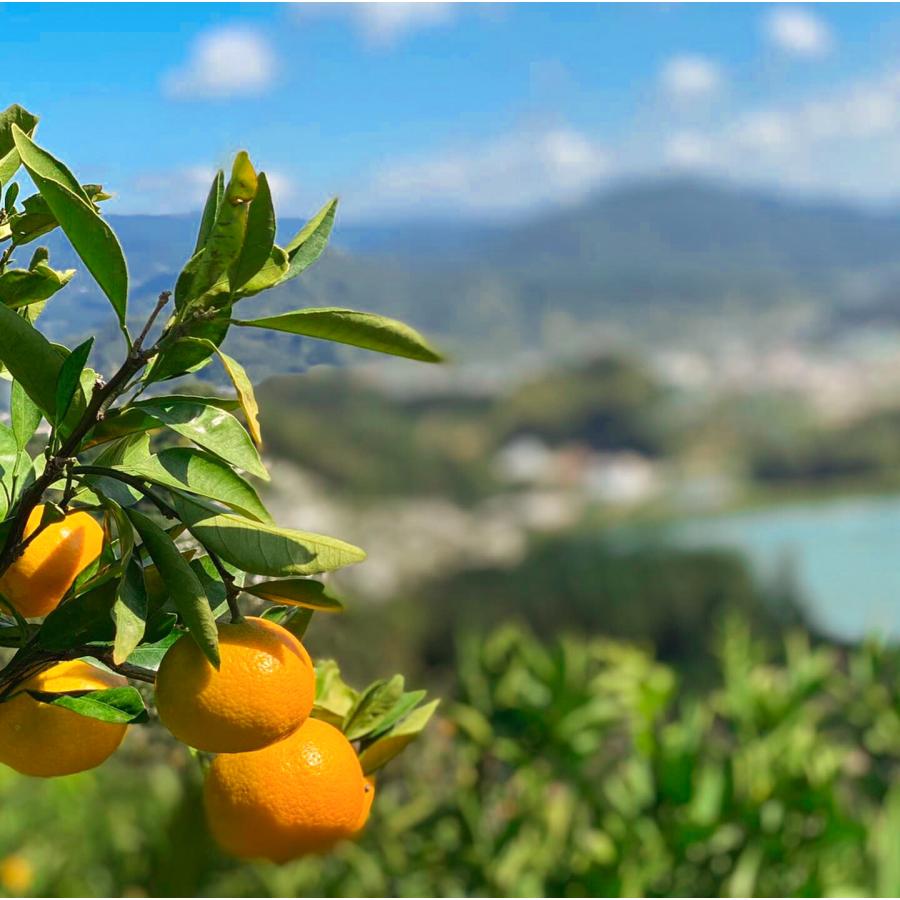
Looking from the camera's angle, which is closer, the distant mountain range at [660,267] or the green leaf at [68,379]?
the green leaf at [68,379]

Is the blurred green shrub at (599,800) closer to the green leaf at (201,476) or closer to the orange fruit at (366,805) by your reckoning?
the orange fruit at (366,805)

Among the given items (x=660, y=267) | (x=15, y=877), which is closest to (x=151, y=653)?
(x=15, y=877)

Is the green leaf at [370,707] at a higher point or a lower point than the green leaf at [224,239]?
lower

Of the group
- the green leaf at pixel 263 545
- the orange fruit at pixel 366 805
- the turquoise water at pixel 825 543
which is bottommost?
the turquoise water at pixel 825 543

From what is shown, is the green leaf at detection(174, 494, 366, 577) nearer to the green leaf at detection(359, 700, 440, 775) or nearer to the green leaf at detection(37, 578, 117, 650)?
the green leaf at detection(37, 578, 117, 650)

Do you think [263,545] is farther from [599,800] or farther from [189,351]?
[599,800]

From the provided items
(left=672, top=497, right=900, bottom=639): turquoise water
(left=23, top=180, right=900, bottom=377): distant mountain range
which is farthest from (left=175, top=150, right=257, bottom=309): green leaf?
(left=23, top=180, right=900, bottom=377): distant mountain range

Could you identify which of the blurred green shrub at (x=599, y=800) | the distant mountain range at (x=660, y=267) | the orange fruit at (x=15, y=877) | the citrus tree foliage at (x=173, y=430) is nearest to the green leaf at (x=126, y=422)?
the citrus tree foliage at (x=173, y=430)
